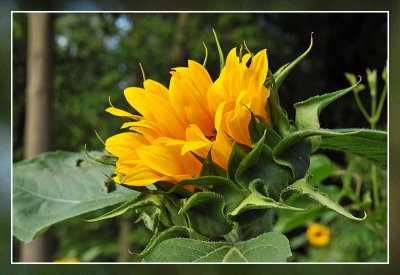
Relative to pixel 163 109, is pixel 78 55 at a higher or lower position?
higher

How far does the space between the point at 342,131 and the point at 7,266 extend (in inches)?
28.8

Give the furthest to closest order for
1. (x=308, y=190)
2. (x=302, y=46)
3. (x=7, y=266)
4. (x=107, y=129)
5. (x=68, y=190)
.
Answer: (x=107, y=129) < (x=302, y=46) < (x=7, y=266) < (x=68, y=190) < (x=308, y=190)

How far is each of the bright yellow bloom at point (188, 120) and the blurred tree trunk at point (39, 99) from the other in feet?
4.62

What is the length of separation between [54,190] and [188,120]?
0.34m

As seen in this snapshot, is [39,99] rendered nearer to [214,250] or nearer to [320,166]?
[320,166]

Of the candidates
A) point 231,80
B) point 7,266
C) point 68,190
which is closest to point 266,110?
point 231,80

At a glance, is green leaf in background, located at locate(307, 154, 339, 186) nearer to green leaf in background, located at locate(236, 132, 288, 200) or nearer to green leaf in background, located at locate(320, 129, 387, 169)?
green leaf in background, located at locate(320, 129, 387, 169)

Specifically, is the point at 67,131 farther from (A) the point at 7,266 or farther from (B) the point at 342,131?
(B) the point at 342,131

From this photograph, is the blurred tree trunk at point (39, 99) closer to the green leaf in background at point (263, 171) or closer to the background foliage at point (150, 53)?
the background foliage at point (150, 53)

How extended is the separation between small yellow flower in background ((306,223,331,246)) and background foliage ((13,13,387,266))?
0.50m

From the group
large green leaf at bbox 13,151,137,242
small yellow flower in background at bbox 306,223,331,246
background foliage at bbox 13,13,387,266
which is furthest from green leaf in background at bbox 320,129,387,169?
background foliage at bbox 13,13,387,266

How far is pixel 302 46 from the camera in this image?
3.12m

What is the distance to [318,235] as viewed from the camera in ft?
7.77

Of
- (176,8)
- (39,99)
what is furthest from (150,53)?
(176,8)
